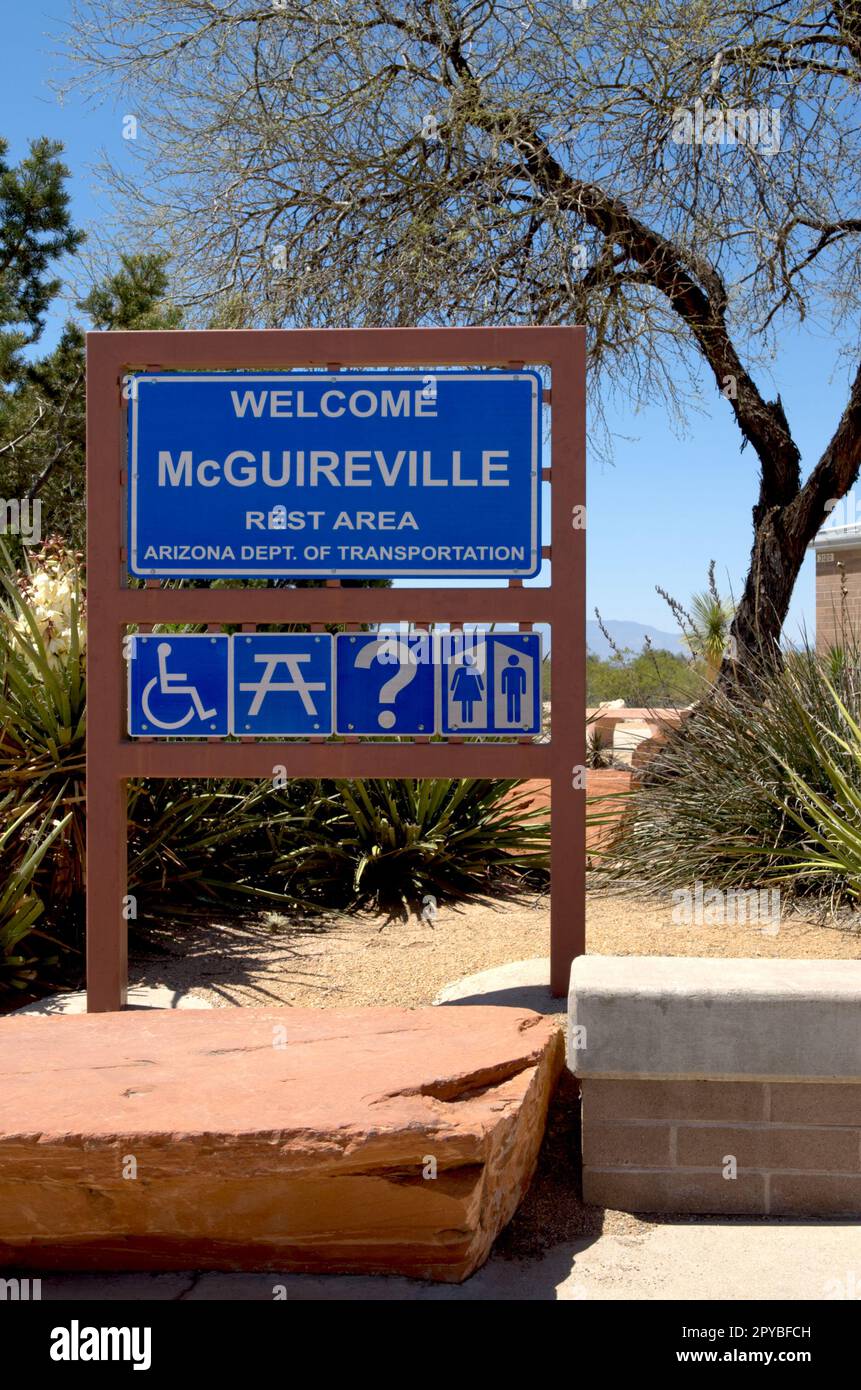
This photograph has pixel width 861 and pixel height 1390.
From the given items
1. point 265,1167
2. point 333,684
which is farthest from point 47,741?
point 265,1167

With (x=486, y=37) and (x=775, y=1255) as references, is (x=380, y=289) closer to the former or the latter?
(x=486, y=37)

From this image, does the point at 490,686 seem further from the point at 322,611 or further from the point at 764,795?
the point at 764,795

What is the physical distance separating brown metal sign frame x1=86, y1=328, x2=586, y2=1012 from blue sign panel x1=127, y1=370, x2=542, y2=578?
0.08 m

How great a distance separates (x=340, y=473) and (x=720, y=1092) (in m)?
2.68

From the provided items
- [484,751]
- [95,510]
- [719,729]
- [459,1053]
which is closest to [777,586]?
[719,729]

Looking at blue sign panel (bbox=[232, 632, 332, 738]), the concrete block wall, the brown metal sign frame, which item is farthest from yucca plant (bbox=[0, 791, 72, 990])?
the concrete block wall

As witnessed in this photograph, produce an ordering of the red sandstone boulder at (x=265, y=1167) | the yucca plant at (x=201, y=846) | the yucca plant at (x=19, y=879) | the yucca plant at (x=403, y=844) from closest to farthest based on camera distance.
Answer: the red sandstone boulder at (x=265, y=1167), the yucca plant at (x=19, y=879), the yucca plant at (x=201, y=846), the yucca plant at (x=403, y=844)

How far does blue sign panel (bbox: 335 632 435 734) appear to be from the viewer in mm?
4898

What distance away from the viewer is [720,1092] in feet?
11.3

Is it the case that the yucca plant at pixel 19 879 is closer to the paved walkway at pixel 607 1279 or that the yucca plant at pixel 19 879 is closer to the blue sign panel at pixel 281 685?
the blue sign panel at pixel 281 685

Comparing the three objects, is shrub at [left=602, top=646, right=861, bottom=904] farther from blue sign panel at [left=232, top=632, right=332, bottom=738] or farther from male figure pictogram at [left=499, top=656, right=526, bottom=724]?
blue sign panel at [left=232, top=632, right=332, bottom=738]

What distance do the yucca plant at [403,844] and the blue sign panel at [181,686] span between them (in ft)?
5.83

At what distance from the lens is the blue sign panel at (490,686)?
4875 millimetres

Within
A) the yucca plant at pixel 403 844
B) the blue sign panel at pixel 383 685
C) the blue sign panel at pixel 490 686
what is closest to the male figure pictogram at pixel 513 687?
the blue sign panel at pixel 490 686
